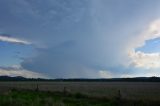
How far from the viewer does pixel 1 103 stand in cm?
2241

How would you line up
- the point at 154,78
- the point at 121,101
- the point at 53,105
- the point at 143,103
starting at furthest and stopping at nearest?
1. the point at 154,78
2. the point at 121,101
3. the point at 143,103
4. the point at 53,105

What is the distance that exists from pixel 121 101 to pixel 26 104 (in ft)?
23.4

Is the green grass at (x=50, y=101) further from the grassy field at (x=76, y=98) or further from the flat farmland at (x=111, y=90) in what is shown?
the flat farmland at (x=111, y=90)

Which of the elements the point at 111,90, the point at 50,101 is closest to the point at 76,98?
the point at 50,101

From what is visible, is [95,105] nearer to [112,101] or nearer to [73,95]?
[112,101]

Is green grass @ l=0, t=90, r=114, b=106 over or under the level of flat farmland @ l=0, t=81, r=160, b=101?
under

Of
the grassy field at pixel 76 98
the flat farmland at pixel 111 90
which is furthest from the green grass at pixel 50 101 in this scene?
the flat farmland at pixel 111 90

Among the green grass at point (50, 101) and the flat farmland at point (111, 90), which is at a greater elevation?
the flat farmland at point (111, 90)

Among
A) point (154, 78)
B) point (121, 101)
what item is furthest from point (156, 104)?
point (154, 78)

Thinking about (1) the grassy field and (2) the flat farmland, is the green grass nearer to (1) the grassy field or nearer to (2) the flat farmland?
(1) the grassy field

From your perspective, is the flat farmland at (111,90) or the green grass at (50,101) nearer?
the green grass at (50,101)

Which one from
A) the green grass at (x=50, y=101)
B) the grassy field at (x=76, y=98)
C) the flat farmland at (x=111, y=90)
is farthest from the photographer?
the flat farmland at (x=111, y=90)

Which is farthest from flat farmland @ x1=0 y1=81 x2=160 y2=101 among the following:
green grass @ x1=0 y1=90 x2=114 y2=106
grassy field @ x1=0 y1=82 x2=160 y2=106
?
green grass @ x1=0 y1=90 x2=114 y2=106

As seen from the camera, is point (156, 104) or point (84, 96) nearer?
point (156, 104)
